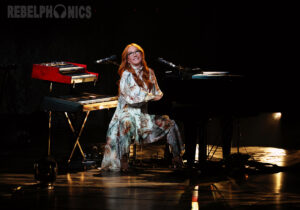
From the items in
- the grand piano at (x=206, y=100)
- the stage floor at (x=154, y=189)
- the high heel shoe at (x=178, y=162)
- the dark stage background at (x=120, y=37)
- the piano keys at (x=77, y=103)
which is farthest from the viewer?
the dark stage background at (x=120, y=37)

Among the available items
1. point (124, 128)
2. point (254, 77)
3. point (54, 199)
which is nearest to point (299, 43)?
point (254, 77)

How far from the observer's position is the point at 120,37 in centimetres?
974

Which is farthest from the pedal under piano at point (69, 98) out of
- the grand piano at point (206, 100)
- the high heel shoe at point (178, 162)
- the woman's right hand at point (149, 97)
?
the high heel shoe at point (178, 162)

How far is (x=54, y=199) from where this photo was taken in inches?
203

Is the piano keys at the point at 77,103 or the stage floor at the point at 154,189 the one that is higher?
the piano keys at the point at 77,103

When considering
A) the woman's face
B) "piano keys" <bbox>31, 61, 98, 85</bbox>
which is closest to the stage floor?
"piano keys" <bbox>31, 61, 98, 85</bbox>

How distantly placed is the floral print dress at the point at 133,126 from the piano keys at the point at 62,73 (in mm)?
463

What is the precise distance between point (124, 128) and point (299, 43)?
360 centimetres

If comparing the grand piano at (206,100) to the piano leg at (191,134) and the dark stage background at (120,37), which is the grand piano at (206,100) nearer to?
the piano leg at (191,134)

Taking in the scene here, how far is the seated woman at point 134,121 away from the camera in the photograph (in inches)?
254

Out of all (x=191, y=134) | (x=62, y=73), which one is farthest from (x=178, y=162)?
(x=62, y=73)

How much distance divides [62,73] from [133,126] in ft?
3.05

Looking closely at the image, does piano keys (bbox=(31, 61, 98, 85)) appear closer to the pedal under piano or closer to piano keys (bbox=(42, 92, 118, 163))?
the pedal under piano

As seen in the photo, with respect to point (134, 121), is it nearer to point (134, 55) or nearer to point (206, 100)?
point (134, 55)
